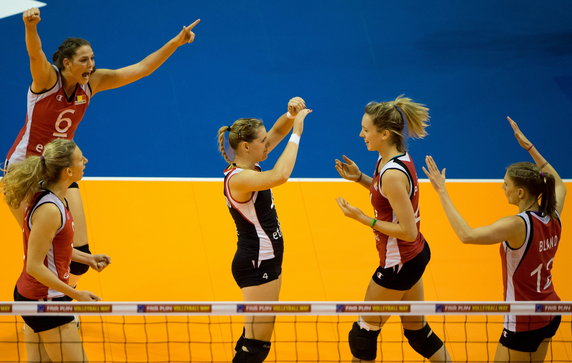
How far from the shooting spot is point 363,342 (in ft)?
19.5

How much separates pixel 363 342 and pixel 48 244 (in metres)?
2.45

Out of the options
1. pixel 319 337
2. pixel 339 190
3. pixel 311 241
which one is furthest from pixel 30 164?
pixel 339 190

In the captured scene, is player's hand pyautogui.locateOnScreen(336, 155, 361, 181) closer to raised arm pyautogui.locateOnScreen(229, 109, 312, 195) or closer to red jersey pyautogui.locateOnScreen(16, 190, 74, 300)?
raised arm pyautogui.locateOnScreen(229, 109, 312, 195)

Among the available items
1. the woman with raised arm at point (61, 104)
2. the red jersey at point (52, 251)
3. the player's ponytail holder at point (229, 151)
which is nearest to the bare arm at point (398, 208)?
the player's ponytail holder at point (229, 151)

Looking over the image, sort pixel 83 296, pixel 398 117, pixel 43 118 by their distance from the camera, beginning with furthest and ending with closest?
1. pixel 43 118
2. pixel 398 117
3. pixel 83 296

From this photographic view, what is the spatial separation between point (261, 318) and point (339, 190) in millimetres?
4200

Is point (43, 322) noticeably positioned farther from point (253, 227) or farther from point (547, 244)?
point (547, 244)

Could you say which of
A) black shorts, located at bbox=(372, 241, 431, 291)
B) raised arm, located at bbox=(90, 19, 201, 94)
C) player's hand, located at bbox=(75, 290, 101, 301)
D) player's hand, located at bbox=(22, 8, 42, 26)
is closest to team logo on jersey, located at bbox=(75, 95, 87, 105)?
raised arm, located at bbox=(90, 19, 201, 94)

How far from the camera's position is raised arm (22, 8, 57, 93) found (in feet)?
21.0

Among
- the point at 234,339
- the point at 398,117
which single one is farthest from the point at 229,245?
the point at 398,117

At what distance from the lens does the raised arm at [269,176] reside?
5.70m

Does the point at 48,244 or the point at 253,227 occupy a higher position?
the point at 253,227

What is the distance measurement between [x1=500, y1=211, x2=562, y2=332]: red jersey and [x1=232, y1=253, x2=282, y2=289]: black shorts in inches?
68.0

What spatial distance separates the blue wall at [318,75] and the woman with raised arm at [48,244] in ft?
16.4
